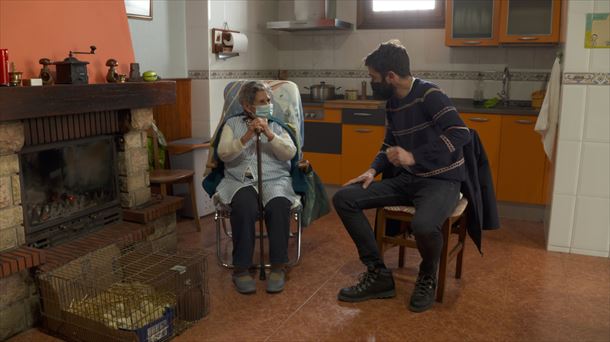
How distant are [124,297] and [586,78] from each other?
2.85 m

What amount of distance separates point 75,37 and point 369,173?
174 centimetres

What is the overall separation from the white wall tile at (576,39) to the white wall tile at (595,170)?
0.47m

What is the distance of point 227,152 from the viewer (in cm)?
315

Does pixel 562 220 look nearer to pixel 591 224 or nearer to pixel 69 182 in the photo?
pixel 591 224

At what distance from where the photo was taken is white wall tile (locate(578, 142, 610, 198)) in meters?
3.53

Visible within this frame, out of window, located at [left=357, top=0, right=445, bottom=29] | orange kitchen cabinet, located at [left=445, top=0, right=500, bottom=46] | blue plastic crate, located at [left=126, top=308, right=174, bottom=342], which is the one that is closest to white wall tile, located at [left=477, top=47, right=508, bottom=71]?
orange kitchen cabinet, located at [left=445, top=0, right=500, bottom=46]

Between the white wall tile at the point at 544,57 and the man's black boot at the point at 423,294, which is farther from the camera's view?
the white wall tile at the point at 544,57

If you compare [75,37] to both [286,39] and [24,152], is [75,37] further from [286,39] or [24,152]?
[286,39]

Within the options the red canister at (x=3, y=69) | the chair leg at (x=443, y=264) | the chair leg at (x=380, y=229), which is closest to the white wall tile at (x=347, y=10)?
the chair leg at (x=380, y=229)

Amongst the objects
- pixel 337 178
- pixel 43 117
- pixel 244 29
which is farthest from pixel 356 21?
pixel 43 117

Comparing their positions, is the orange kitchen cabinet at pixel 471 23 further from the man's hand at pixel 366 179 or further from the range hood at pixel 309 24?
the man's hand at pixel 366 179

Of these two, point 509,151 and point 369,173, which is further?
point 509,151

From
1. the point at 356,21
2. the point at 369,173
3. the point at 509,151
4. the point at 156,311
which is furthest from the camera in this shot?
the point at 356,21

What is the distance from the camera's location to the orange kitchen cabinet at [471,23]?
4.53 meters
